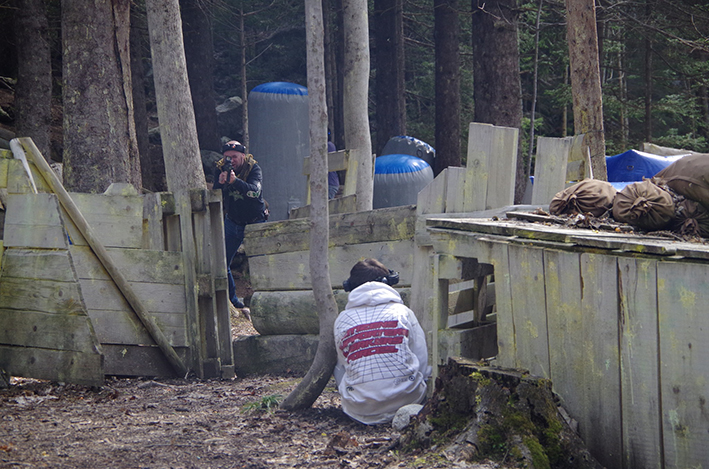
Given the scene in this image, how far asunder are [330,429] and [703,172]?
301cm

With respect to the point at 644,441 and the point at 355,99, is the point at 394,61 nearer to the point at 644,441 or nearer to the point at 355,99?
the point at 355,99

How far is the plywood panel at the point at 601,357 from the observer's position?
3666 mm

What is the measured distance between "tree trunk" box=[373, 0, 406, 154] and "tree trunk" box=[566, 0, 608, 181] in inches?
425

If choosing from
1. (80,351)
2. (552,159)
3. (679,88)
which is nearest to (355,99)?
(552,159)

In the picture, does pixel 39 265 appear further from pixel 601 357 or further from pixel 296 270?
pixel 601 357

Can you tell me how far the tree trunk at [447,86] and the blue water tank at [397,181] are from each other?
11.1ft

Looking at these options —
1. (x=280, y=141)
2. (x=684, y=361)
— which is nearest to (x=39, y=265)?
(x=684, y=361)

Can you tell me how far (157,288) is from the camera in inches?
246

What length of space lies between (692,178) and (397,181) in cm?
998

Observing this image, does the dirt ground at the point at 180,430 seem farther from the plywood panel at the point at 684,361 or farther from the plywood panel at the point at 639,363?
the plywood panel at the point at 684,361

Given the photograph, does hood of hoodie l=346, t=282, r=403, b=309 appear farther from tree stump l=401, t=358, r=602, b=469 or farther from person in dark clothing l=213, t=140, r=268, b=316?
person in dark clothing l=213, t=140, r=268, b=316

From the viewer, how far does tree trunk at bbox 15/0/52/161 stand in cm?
1192

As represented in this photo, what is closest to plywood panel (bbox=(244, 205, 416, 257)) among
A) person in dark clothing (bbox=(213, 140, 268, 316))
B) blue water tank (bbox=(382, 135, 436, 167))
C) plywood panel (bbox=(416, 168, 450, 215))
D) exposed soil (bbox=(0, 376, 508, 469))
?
plywood panel (bbox=(416, 168, 450, 215))

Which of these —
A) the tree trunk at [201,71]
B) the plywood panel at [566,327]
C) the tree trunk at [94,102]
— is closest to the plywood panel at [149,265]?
the tree trunk at [94,102]
